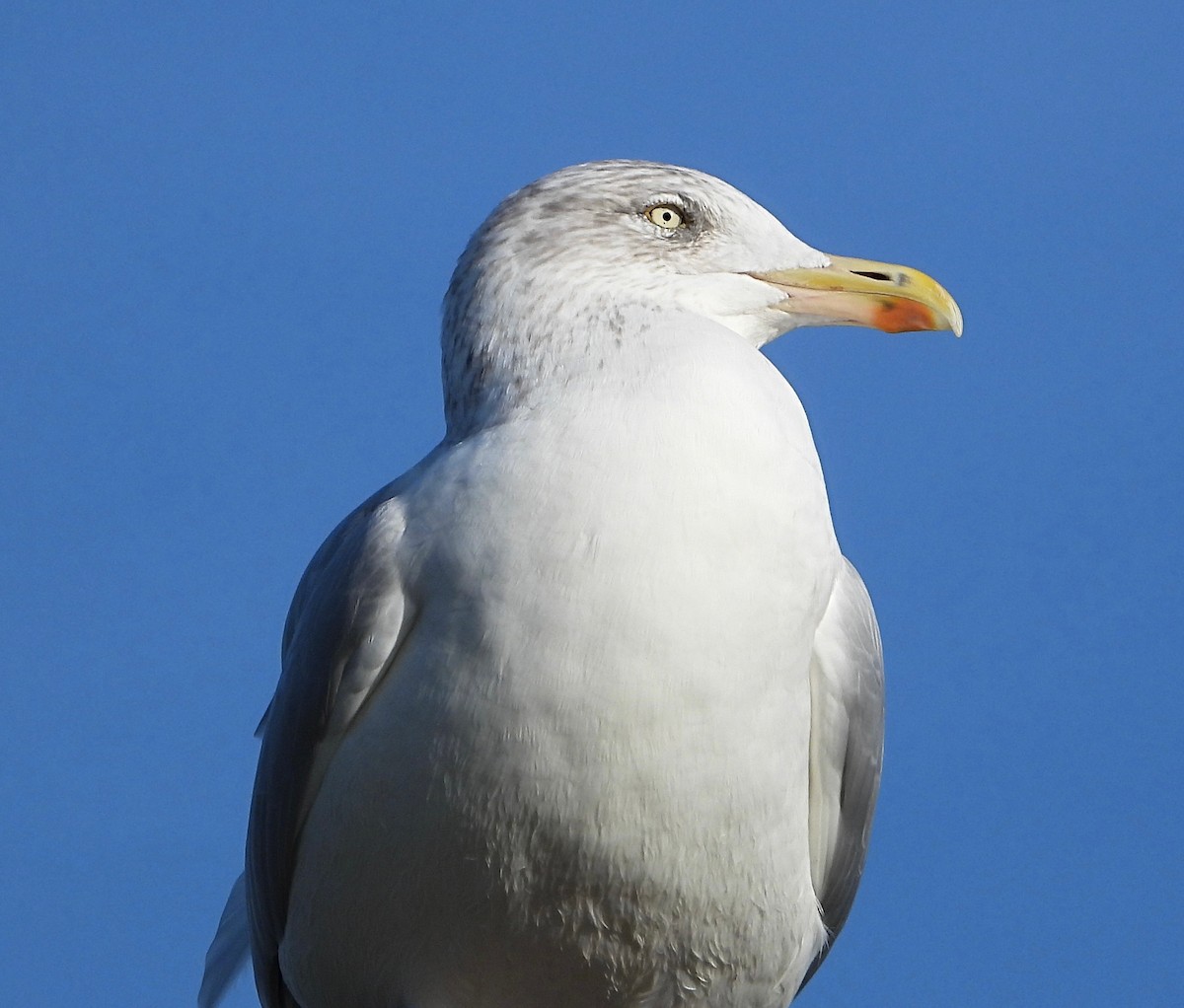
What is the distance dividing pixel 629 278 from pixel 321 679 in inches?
25.0

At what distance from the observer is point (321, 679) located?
1858mm

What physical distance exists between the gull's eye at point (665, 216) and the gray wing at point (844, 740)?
515 mm

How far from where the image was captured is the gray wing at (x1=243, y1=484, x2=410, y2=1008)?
1.79 metres

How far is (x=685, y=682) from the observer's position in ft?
5.50

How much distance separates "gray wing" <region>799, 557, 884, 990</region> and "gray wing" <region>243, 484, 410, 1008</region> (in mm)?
568

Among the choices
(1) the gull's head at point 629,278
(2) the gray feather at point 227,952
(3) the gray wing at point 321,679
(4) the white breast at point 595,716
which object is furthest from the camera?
(2) the gray feather at point 227,952

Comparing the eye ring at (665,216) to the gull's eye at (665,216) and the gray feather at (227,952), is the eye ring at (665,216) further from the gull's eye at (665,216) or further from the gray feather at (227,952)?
the gray feather at (227,952)

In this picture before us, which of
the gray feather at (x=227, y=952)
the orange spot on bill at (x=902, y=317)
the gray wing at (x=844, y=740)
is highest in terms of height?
the orange spot on bill at (x=902, y=317)

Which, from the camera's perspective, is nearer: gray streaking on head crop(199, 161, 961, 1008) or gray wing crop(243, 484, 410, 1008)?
gray streaking on head crop(199, 161, 961, 1008)

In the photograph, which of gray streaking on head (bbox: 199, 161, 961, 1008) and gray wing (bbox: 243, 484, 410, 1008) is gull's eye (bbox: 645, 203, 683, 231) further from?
gray wing (bbox: 243, 484, 410, 1008)

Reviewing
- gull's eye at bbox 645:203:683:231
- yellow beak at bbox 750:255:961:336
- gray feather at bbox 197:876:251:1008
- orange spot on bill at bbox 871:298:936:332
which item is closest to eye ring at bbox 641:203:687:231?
gull's eye at bbox 645:203:683:231

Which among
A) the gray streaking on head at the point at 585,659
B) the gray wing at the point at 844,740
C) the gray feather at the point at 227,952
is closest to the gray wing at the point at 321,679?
Answer: the gray streaking on head at the point at 585,659

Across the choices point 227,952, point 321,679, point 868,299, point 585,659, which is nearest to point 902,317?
point 868,299

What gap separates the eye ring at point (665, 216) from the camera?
2014mm
